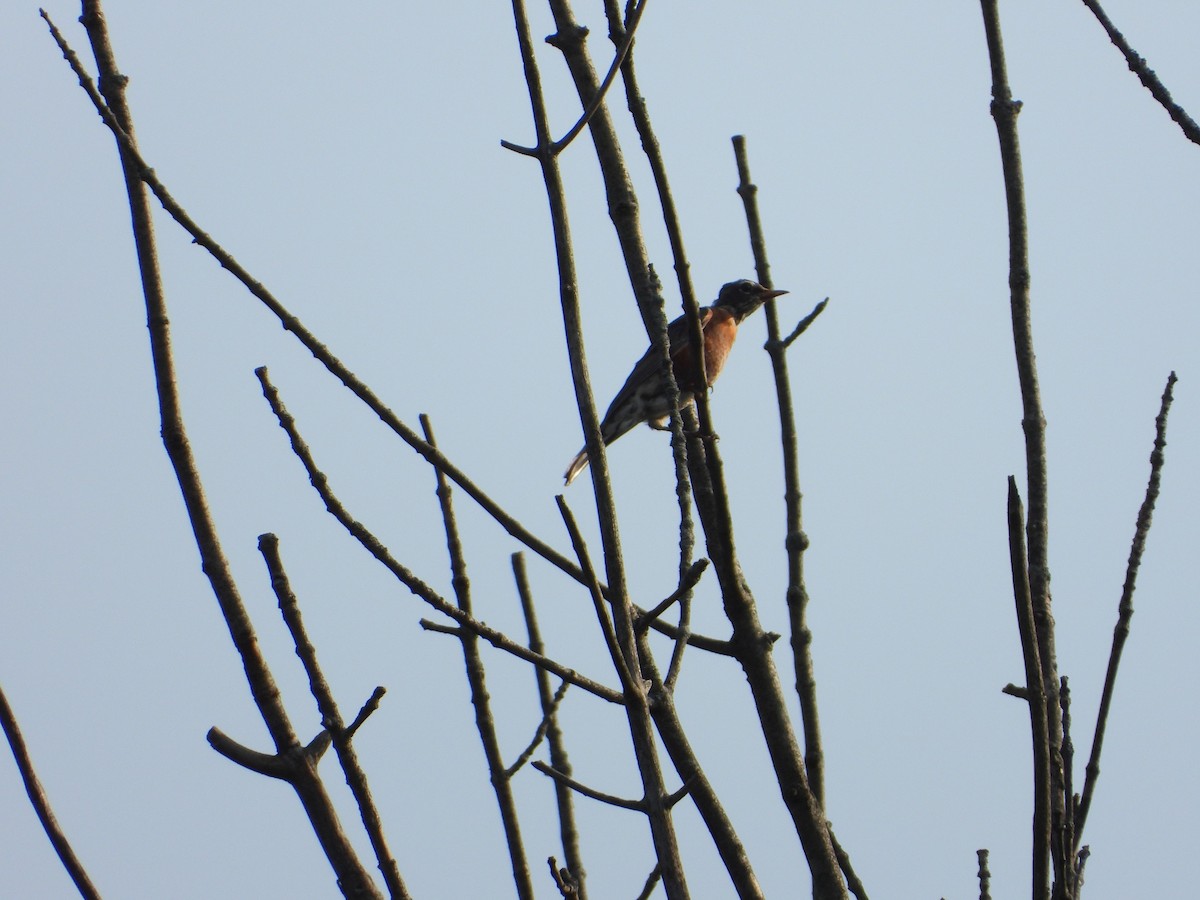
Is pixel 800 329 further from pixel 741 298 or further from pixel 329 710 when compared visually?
pixel 741 298

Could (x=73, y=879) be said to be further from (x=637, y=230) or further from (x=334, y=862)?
(x=637, y=230)

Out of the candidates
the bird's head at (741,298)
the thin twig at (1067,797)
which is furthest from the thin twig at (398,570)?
the bird's head at (741,298)

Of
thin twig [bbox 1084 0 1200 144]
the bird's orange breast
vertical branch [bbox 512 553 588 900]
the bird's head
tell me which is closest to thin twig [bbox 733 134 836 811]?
vertical branch [bbox 512 553 588 900]

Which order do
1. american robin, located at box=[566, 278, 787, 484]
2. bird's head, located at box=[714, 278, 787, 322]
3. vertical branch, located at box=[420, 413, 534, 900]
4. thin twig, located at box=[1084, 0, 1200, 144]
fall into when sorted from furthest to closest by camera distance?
1. bird's head, located at box=[714, 278, 787, 322]
2. american robin, located at box=[566, 278, 787, 484]
3. vertical branch, located at box=[420, 413, 534, 900]
4. thin twig, located at box=[1084, 0, 1200, 144]

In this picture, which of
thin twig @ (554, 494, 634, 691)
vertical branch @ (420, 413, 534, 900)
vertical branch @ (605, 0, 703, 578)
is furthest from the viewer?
vertical branch @ (420, 413, 534, 900)

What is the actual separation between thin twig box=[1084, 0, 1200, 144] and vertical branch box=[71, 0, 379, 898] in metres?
1.88

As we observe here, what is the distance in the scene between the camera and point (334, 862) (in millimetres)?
2154

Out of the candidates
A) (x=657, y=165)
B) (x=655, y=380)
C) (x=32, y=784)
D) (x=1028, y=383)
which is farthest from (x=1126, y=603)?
(x=655, y=380)

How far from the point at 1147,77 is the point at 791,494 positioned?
157 cm

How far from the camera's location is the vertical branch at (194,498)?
2170mm

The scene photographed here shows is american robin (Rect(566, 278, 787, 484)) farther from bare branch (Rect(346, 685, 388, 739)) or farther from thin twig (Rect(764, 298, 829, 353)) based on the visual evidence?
bare branch (Rect(346, 685, 388, 739))

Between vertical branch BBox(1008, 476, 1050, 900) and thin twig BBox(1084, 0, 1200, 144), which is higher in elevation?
thin twig BBox(1084, 0, 1200, 144)

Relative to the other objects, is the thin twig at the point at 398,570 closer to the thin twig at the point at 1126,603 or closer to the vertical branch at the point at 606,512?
the vertical branch at the point at 606,512

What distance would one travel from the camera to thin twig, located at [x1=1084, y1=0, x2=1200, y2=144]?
8.77 ft
